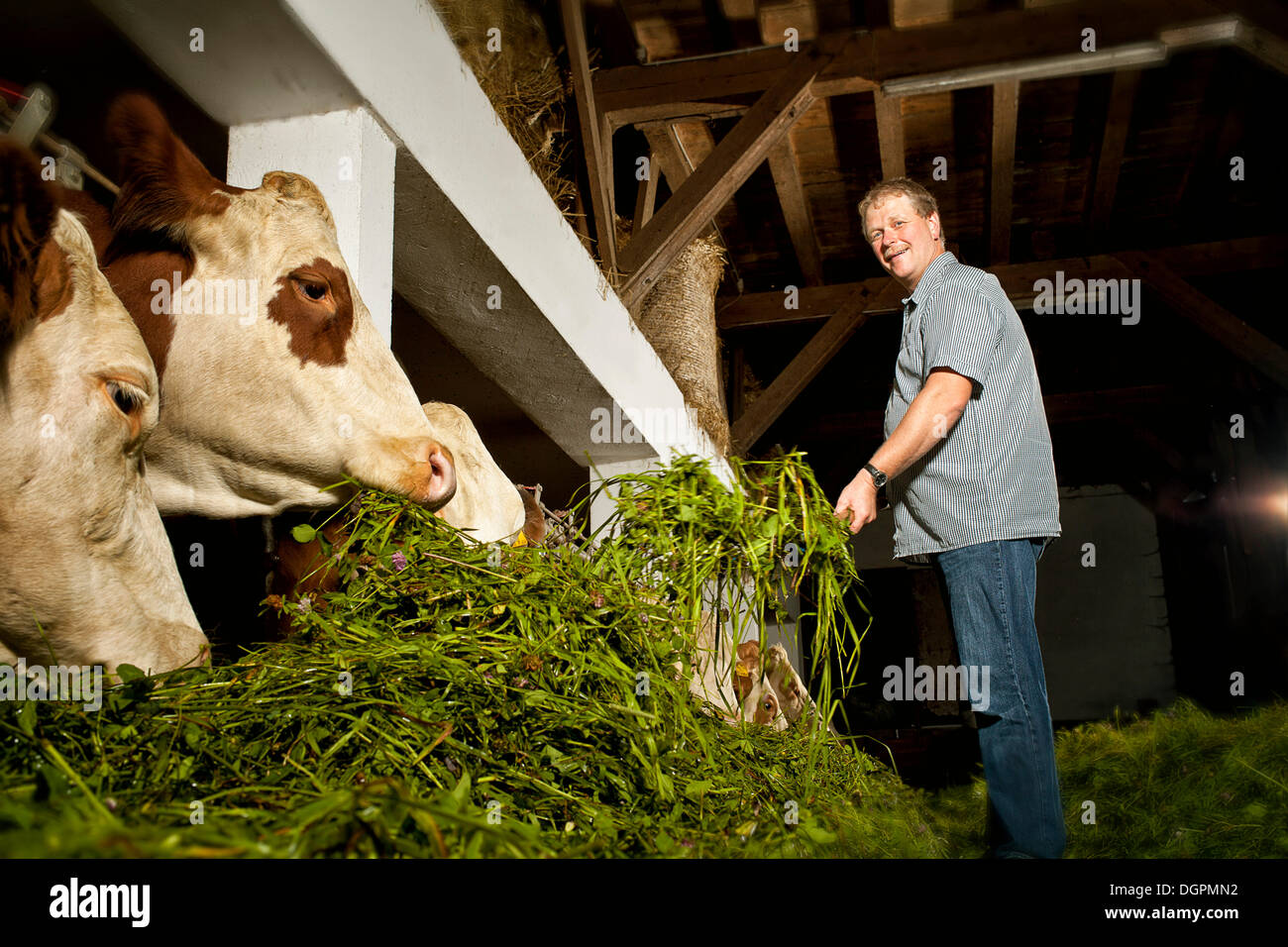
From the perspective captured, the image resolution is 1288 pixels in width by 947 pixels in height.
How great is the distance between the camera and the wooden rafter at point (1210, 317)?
5.90 m

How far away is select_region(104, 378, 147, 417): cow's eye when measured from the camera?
1.22m

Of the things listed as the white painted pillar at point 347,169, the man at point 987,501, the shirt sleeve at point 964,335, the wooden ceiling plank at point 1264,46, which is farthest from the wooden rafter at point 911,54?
the white painted pillar at point 347,169

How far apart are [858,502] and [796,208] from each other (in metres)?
4.23

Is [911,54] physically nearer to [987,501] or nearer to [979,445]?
[979,445]

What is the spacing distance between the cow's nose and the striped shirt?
989 mm

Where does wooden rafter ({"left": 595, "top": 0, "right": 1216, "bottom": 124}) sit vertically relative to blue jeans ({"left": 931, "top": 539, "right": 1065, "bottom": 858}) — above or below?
above

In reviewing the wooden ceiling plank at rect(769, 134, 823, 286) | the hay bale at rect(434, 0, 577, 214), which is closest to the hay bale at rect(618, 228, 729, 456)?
the wooden ceiling plank at rect(769, 134, 823, 286)

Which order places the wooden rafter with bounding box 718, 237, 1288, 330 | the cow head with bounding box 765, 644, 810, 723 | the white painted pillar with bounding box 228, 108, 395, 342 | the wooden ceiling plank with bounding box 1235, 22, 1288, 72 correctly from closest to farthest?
the white painted pillar with bounding box 228, 108, 395, 342, the wooden ceiling plank with bounding box 1235, 22, 1288, 72, the cow head with bounding box 765, 644, 810, 723, the wooden rafter with bounding box 718, 237, 1288, 330

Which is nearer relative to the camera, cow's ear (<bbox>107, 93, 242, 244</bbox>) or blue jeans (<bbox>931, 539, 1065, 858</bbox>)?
cow's ear (<bbox>107, 93, 242, 244</bbox>)

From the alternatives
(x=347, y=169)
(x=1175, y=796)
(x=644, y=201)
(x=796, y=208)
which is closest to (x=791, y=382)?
(x=796, y=208)

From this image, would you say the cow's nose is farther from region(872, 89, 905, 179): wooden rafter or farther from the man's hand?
region(872, 89, 905, 179): wooden rafter

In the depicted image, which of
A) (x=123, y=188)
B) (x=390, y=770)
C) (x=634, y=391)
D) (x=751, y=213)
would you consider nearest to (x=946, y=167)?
(x=751, y=213)

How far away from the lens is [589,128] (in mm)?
3516
